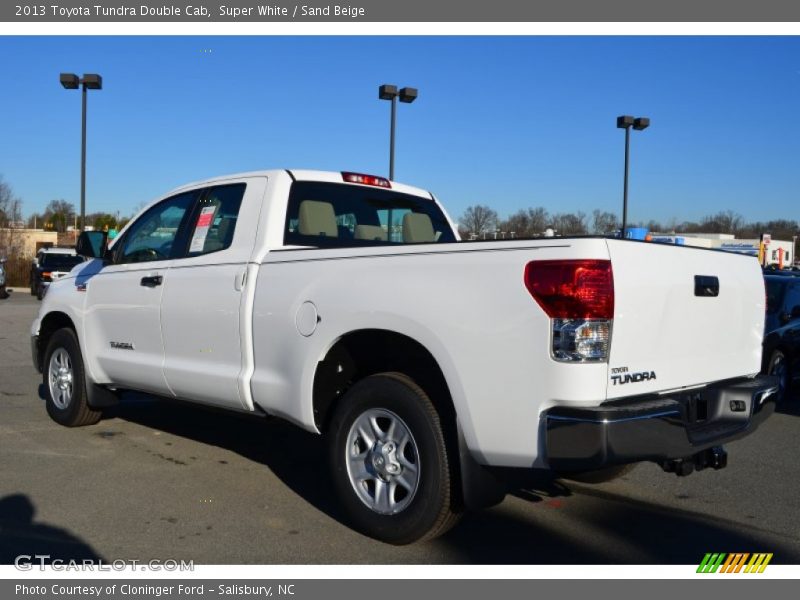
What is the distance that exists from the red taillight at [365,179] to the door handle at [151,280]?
1544 millimetres

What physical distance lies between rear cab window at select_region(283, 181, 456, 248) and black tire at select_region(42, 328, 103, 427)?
2.64 m

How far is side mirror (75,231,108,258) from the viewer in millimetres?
6785

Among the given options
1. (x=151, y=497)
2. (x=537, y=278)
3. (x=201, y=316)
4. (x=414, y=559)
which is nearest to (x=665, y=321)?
(x=537, y=278)

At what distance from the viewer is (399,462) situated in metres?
4.27

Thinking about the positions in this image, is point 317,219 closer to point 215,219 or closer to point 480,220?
point 215,219

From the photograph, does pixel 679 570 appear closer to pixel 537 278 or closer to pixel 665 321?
pixel 665 321

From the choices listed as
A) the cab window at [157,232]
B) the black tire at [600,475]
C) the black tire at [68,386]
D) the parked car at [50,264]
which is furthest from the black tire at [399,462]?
the parked car at [50,264]

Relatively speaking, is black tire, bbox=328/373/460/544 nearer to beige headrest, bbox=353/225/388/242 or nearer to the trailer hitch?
the trailer hitch

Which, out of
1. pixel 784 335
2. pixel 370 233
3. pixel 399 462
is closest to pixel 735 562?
pixel 399 462

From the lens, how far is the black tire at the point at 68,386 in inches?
270

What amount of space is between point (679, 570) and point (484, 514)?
129 centimetres

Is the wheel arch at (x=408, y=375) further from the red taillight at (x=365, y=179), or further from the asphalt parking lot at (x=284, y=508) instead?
the red taillight at (x=365, y=179)

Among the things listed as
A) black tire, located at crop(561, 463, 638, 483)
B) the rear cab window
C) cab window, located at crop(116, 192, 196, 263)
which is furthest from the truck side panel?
black tire, located at crop(561, 463, 638, 483)
